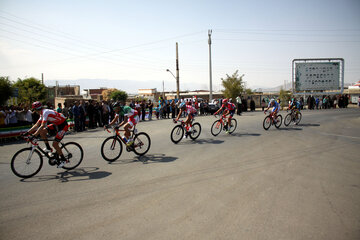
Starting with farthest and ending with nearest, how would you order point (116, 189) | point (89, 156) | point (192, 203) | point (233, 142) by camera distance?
point (233, 142)
point (89, 156)
point (116, 189)
point (192, 203)

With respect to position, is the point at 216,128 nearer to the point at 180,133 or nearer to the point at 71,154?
the point at 180,133

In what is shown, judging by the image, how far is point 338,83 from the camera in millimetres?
41500

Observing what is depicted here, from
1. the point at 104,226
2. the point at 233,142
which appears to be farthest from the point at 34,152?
the point at 233,142

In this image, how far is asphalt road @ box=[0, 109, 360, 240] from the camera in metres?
3.68

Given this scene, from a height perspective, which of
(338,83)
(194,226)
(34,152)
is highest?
(338,83)

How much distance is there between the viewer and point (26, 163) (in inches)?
249

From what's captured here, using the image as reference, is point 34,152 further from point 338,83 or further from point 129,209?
point 338,83

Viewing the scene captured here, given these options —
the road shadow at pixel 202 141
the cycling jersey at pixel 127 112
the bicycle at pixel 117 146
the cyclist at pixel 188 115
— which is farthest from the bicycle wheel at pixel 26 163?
the cyclist at pixel 188 115

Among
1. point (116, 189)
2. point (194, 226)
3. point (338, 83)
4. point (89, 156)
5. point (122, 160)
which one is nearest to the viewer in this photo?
point (194, 226)

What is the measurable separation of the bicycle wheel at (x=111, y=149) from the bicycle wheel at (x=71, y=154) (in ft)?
2.50

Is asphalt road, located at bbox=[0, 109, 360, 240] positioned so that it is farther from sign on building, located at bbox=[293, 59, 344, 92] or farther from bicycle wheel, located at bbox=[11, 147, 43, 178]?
sign on building, located at bbox=[293, 59, 344, 92]

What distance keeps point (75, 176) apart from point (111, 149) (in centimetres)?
160

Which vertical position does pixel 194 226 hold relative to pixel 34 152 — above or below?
below

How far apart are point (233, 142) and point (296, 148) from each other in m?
2.65
